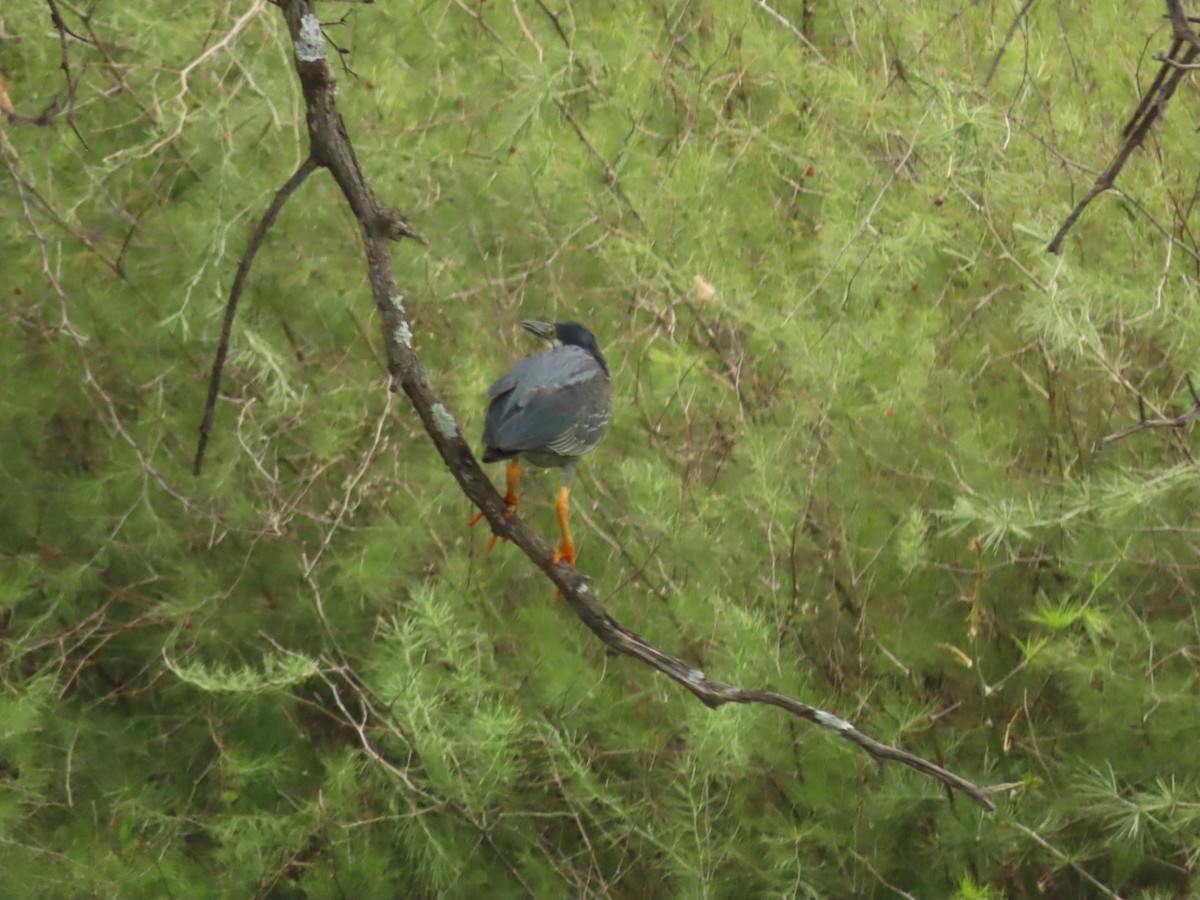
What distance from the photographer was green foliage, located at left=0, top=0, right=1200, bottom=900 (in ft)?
11.2

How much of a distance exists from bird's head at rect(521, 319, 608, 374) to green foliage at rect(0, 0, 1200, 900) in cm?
27

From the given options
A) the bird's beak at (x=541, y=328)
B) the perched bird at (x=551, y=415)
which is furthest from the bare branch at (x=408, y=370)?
the bird's beak at (x=541, y=328)

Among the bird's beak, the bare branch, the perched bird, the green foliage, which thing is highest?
the bare branch

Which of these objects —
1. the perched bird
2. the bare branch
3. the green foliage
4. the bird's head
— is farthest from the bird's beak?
the bare branch

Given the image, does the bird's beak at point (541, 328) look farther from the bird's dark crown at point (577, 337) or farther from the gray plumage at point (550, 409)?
the gray plumage at point (550, 409)

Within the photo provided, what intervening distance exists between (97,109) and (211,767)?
6.48 feet

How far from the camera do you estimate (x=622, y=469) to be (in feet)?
11.5

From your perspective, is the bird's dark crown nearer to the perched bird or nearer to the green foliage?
the perched bird

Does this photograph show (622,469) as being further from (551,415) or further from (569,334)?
(551,415)

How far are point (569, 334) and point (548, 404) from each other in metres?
0.57

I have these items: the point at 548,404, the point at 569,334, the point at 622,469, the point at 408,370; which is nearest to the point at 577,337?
the point at 569,334

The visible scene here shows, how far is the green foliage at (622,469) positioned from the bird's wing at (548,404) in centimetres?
45

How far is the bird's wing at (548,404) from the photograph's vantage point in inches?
108

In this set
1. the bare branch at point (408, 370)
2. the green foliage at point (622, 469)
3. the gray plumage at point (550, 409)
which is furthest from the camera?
the green foliage at point (622, 469)
